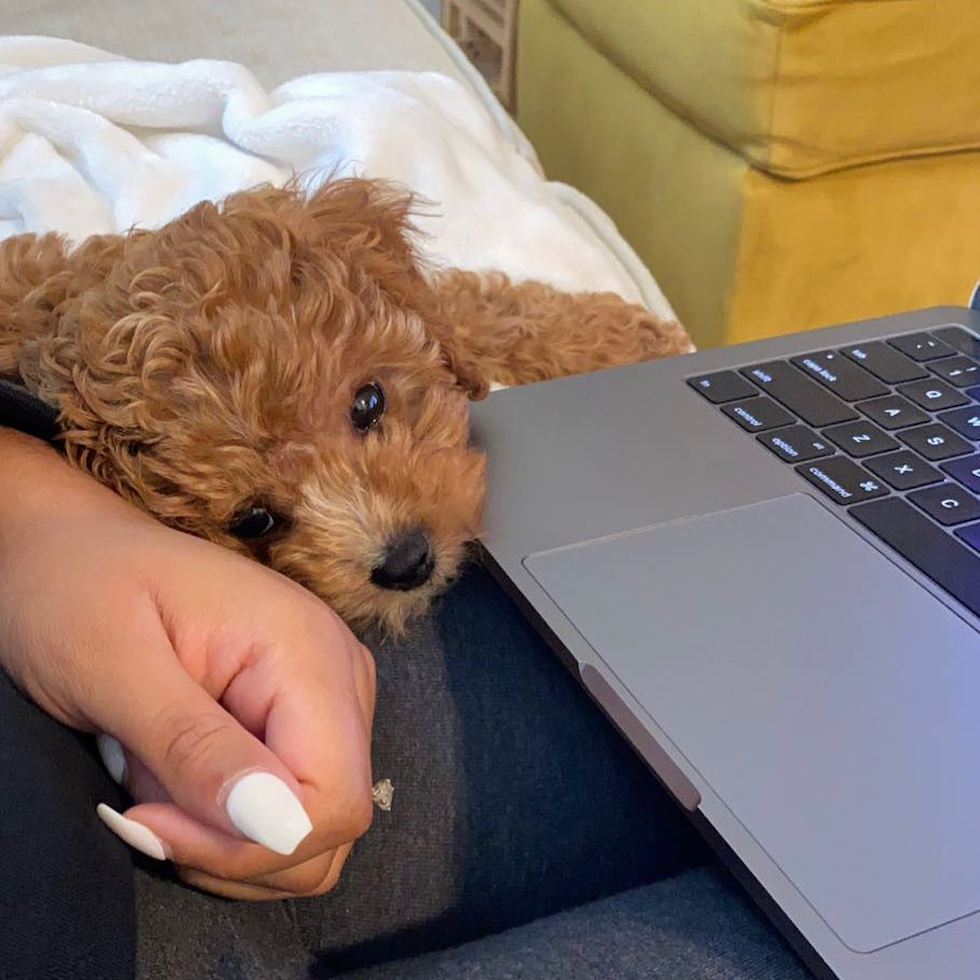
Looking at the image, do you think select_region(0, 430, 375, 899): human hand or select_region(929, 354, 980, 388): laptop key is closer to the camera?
select_region(0, 430, 375, 899): human hand

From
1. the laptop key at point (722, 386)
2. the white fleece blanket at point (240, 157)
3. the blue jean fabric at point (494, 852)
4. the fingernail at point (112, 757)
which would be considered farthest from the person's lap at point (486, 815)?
→ the white fleece blanket at point (240, 157)

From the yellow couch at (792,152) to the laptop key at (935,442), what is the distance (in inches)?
31.3

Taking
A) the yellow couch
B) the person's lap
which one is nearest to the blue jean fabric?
the person's lap

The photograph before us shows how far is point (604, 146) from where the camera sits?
1.78m

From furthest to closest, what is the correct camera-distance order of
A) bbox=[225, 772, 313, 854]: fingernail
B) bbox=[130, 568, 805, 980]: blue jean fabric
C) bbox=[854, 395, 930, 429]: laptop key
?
bbox=[854, 395, 930, 429]: laptop key
bbox=[130, 568, 805, 980]: blue jean fabric
bbox=[225, 772, 313, 854]: fingernail

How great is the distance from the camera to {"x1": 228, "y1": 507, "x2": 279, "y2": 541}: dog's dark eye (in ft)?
2.50

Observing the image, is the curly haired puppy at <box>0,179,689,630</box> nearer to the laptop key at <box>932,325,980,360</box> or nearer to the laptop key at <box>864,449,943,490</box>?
the laptop key at <box>864,449,943,490</box>

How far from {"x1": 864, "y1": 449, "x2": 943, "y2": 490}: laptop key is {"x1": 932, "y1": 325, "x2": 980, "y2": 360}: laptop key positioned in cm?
16

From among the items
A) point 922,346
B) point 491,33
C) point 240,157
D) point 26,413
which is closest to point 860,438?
point 922,346

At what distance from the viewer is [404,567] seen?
74 centimetres

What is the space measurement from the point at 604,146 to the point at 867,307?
1.66 feet

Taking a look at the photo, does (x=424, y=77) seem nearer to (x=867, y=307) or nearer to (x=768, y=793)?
(x=867, y=307)

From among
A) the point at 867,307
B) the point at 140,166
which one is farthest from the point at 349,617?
the point at 867,307

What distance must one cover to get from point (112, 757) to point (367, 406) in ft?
1.17
